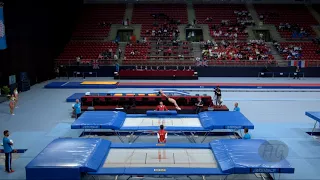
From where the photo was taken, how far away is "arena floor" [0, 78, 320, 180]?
9.51 metres

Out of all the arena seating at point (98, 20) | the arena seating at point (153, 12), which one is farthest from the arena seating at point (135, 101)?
the arena seating at point (153, 12)

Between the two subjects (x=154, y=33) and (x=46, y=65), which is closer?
(x=46, y=65)

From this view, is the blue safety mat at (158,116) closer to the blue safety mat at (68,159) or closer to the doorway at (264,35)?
the blue safety mat at (68,159)

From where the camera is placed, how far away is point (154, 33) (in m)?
34.2

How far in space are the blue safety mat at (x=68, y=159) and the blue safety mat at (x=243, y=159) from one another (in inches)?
123

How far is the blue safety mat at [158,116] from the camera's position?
419 inches

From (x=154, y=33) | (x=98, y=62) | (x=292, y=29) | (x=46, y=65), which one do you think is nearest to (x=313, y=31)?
(x=292, y=29)

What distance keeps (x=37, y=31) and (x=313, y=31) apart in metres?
28.4

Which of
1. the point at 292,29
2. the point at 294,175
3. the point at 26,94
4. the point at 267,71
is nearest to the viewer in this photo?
the point at 294,175

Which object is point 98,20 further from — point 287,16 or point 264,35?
point 287,16

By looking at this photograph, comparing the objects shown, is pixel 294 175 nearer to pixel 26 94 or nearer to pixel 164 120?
pixel 164 120

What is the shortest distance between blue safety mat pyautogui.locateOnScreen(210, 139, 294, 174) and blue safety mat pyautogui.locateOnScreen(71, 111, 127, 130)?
3.74 metres

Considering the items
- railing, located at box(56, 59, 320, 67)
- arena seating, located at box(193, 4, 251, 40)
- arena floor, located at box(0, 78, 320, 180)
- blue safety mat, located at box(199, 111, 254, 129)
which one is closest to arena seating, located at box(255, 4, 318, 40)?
arena seating, located at box(193, 4, 251, 40)

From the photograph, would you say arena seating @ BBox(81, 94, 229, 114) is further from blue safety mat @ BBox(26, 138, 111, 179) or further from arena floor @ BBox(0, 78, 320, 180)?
blue safety mat @ BBox(26, 138, 111, 179)
